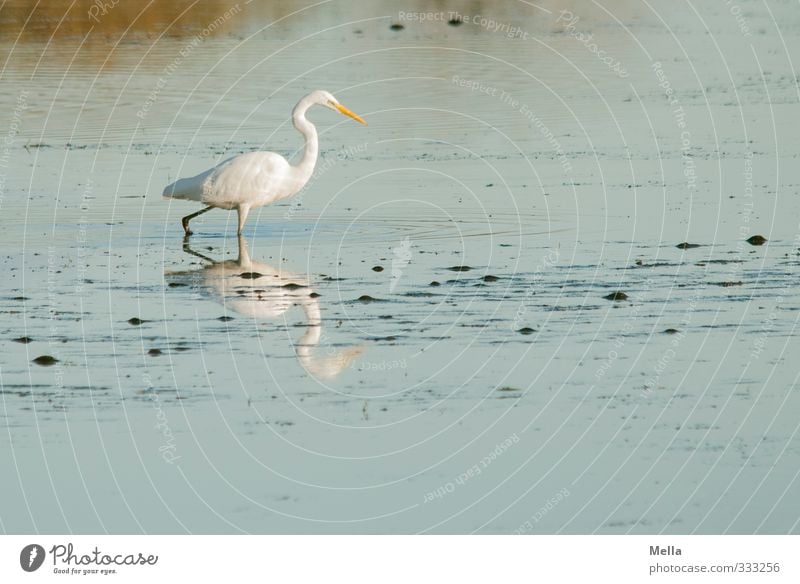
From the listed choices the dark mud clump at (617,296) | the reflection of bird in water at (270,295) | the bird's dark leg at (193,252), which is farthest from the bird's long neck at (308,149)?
the dark mud clump at (617,296)

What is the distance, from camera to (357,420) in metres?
11.7

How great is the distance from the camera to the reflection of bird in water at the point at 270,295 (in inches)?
524

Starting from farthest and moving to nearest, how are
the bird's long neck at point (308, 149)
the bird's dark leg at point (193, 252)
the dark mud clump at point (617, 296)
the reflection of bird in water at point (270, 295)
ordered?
the bird's long neck at point (308, 149) < the bird's dark leg at point (193, 252) < the dark mud clump at point (617, 296) < the reflection of bird in water at point (270, 295)

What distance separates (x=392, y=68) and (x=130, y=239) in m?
17.1

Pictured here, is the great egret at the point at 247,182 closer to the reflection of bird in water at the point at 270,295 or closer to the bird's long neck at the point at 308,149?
the bird's long neck at the point at 308,149

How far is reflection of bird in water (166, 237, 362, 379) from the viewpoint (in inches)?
524

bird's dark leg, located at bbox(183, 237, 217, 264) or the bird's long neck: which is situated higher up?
the bird's long neck

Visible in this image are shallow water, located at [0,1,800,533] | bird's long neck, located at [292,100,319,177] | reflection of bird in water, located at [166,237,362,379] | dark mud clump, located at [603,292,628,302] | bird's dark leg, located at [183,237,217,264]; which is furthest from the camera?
bird's long neck, located at [292,100,319,177]

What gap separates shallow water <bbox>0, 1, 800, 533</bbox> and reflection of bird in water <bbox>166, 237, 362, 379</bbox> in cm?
6

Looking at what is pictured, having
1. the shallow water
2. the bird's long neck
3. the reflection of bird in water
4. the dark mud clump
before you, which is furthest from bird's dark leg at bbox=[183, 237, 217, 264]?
the dark mud clump

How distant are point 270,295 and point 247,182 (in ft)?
12.4

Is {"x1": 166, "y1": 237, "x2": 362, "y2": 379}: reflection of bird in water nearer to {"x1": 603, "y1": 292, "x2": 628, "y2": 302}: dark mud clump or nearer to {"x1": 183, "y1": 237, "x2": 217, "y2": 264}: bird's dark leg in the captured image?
{"x1": 183, "y1": 237, "x2": 217, "y2": 264}: bird's dark leg
